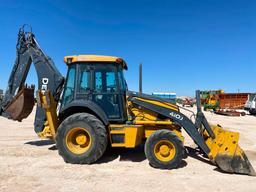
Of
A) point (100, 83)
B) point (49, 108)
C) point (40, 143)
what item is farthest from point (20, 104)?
point (100, 83)

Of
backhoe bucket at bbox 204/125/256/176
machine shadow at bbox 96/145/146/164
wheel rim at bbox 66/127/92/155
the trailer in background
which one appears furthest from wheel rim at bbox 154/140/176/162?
the trailer in background

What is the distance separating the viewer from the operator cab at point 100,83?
6.21 meters

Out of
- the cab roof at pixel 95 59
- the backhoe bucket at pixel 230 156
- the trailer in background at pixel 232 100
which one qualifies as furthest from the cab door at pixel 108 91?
the trailer in background at pixel 232 100

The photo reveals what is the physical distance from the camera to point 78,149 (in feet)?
19.9

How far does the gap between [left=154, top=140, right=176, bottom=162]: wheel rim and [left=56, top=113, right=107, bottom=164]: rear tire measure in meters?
1.25

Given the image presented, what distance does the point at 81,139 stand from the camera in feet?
19.9

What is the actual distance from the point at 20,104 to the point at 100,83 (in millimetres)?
2612

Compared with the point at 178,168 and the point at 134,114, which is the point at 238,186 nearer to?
the point at 178,168

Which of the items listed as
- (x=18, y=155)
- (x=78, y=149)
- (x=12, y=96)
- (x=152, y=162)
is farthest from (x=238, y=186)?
(x=12, y=96)

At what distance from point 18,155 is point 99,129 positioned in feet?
8.25

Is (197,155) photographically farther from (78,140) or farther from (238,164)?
(78,140)

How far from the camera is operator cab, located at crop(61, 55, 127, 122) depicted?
20.4 ft

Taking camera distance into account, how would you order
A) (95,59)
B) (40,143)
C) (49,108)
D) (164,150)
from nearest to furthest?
1. (164,150)
2. (95,59)
3. (49,108)
4. (40,143)

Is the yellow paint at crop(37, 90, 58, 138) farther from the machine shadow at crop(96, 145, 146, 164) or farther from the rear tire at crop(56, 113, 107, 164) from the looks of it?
the machine shadow at crop(96, 145, 146, 164)
